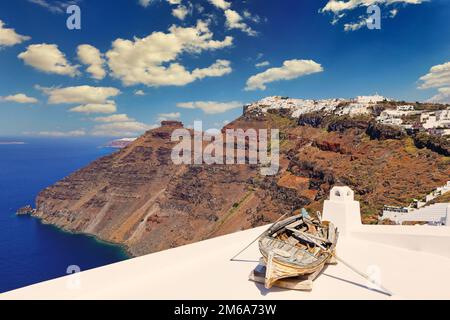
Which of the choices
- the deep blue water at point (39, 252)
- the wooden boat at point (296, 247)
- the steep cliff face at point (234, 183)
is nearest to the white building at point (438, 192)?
the steep cliff face at point (234, 183)

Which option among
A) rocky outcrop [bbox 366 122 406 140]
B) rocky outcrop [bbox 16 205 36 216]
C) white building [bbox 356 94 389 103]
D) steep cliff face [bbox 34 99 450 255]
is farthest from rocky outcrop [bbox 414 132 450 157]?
rocky outcrop [bbox 16 205 36 216]

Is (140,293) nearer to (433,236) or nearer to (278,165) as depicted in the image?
(433,236)

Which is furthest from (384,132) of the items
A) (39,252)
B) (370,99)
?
(39,252)

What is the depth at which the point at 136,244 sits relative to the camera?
7600 centimetres

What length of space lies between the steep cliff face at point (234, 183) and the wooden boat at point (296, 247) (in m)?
29.8

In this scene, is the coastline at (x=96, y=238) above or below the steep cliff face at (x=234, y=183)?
below

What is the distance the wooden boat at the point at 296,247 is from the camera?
19.8ft

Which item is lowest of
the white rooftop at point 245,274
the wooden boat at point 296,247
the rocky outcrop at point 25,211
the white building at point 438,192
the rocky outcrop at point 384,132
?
the rocky outcrop at point 25,211

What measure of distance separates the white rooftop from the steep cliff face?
2759cm

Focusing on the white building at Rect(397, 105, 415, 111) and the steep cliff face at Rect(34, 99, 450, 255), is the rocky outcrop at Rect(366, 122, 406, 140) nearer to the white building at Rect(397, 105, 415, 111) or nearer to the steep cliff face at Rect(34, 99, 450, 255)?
the steep cliff face at Rect(34, 99, 450, 255)

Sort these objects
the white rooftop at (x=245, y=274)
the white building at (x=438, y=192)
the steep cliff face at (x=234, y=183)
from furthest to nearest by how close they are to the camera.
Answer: the steep cliff face at (x=234, y=183)
the white building at (x=438, y=192)
the white rooftop at (x=245, y=274)

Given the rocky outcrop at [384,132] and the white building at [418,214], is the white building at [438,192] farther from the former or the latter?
the rocky outcrop at [384,132]

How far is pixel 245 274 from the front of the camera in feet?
23.7

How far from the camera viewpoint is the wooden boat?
6.05 m
